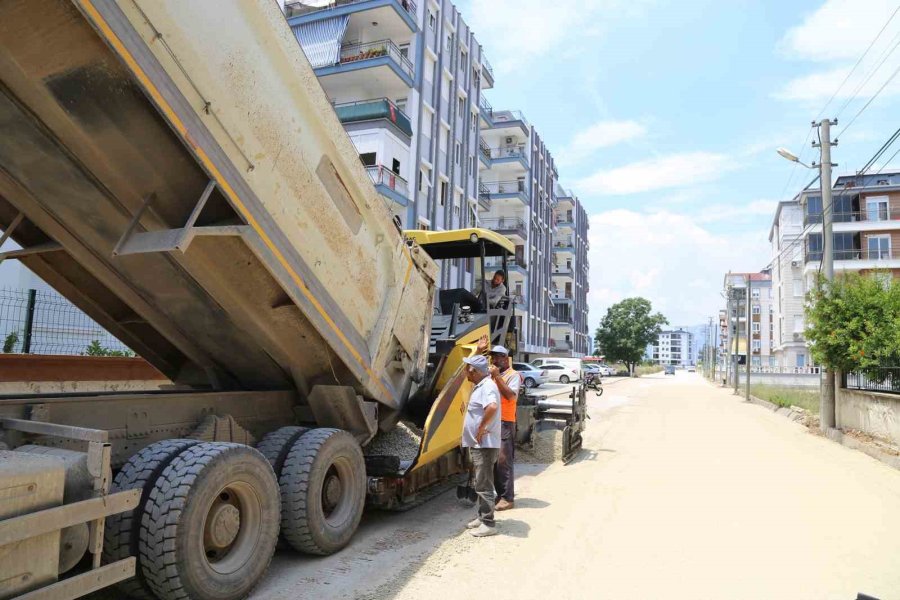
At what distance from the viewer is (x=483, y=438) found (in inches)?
223

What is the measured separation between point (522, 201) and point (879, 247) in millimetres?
24987

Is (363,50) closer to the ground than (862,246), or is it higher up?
higher up

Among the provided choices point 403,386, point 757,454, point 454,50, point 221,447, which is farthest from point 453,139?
point 221,447

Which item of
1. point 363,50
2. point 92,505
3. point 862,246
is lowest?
point 92,505

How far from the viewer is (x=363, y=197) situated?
196 inches

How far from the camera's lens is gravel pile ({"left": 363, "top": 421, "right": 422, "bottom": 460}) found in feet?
19.6

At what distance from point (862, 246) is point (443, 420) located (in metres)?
47.7

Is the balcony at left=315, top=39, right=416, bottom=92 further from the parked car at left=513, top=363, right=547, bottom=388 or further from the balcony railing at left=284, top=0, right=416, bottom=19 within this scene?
the parked car at left=513, top=363, right=547, bottom=388

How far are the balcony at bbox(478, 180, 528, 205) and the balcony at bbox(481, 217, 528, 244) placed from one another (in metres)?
1.56

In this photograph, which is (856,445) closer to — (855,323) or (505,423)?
(855,323)

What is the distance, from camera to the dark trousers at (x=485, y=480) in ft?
18.1

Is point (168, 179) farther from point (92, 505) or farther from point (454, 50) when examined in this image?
point (454, 50)

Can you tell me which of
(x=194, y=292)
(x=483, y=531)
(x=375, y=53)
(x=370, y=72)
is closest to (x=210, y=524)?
(x=194, y=292)

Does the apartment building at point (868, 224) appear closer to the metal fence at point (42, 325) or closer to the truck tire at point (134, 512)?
the metal fence at point (42, 325)
